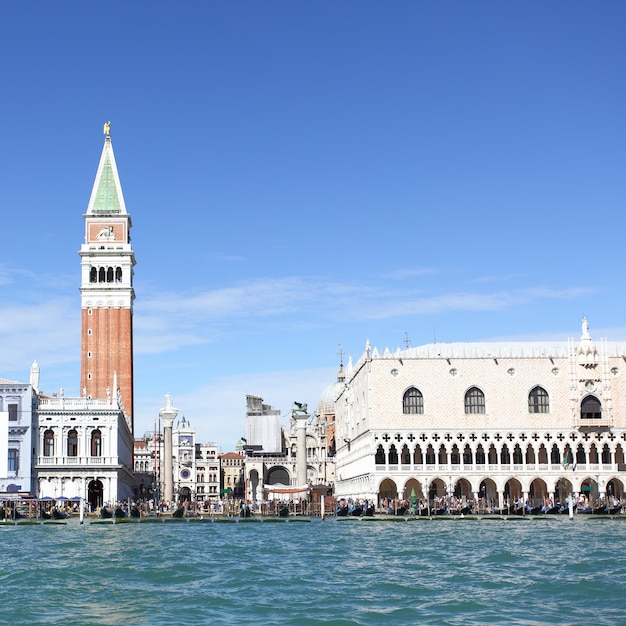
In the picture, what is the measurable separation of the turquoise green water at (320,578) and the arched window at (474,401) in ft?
84.7

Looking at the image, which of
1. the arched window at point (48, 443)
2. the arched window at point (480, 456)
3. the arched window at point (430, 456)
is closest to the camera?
the arched window at point (48, 443)

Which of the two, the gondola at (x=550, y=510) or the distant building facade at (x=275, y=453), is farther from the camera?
the distant building facade at (x=275, y=453)

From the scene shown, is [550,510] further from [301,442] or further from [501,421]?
[301,442]

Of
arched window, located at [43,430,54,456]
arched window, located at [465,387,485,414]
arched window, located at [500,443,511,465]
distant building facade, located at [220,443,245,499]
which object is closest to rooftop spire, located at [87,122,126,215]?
arched window, located at [43,430,54,456]

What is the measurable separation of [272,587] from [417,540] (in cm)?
1446

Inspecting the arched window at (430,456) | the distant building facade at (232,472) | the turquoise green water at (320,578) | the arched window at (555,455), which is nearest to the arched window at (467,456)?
the arched window at (430,456)

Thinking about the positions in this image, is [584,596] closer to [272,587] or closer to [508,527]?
[272,587]

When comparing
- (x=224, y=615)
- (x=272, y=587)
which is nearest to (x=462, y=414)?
(x=272, y=587)

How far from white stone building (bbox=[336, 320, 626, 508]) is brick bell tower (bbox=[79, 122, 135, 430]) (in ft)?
80.8

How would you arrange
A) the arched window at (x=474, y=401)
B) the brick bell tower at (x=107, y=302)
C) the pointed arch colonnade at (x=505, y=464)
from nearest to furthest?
the pointed arch colonnade at (x=505, y=464) < the arched window at (x=474, y=401) < the brick bell tower at (x=107, y=302)

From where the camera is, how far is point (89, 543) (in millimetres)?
37531

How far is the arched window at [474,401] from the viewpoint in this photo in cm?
6812

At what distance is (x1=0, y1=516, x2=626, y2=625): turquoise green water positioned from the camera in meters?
20.3

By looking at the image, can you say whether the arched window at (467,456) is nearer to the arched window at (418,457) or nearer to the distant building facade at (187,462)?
the arched window at (418,457)
